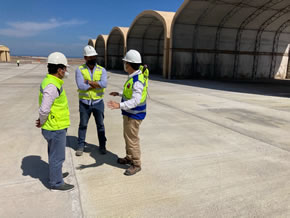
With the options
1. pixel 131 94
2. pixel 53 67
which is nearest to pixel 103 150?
pixel 131 94

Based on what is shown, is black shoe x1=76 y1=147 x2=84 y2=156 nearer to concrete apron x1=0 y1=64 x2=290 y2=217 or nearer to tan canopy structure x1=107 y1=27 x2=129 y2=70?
concrete apron x1=0 y1=64 x2=290 y2=217

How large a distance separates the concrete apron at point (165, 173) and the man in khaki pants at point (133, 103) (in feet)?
1.18

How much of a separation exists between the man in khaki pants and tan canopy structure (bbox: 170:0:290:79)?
50.9 feet

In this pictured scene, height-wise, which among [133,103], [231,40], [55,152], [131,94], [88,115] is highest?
[231,40]

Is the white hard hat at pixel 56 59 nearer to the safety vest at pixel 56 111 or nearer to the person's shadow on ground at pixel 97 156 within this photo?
the safety vest at pixel 56 111

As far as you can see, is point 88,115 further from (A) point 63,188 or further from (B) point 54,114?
(A) point 63,188

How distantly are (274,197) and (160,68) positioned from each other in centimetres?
2752

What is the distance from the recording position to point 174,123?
246 inches

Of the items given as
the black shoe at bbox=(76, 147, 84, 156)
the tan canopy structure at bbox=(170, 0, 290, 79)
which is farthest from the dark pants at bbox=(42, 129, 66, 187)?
the tan canopy structure at bbox=(170, 0, 290, 79)

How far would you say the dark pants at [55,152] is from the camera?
2.84 metres

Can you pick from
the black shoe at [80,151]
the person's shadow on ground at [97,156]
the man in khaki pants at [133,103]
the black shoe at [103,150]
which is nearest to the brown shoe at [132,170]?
the man in khaki pants at [133,103]

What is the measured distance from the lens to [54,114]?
9.23 ft

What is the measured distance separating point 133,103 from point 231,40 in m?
20.3

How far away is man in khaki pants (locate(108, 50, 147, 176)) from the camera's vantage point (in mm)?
3176
